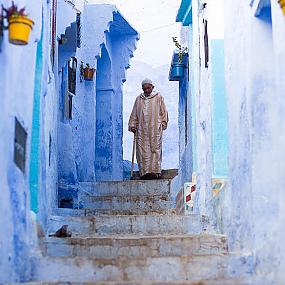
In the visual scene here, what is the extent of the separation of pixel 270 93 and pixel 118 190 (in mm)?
5949

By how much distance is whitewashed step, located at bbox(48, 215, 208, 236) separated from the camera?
23.6ft

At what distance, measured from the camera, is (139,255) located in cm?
604

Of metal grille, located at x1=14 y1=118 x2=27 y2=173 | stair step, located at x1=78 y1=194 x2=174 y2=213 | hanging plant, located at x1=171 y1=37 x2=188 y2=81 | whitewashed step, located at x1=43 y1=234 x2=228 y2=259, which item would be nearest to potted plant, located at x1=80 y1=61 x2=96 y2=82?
hanging plant, located at x1=171 y1=37 x2=188 y2=81

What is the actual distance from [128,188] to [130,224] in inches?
143

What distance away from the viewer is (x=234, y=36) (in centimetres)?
636

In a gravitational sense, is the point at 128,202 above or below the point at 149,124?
below

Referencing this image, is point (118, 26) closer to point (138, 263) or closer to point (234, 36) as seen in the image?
point (234, 36)

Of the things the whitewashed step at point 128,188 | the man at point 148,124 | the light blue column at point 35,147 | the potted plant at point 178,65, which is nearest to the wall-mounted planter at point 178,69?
the potted plant at point 178,65

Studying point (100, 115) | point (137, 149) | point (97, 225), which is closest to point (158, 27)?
point (100, 115)

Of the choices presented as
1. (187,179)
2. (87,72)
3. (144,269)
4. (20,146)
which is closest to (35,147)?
(20,146)

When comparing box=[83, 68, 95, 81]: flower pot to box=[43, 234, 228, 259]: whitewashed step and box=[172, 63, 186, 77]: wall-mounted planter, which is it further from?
box=[43, 234, 228, 259]: whitewashed step

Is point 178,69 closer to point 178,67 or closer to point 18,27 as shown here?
point 178,67

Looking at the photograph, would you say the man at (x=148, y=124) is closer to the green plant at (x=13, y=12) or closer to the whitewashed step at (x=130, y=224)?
the whitewashed step at (x=130, y=224)

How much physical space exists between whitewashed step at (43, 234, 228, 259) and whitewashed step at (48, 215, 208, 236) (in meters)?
0.93
